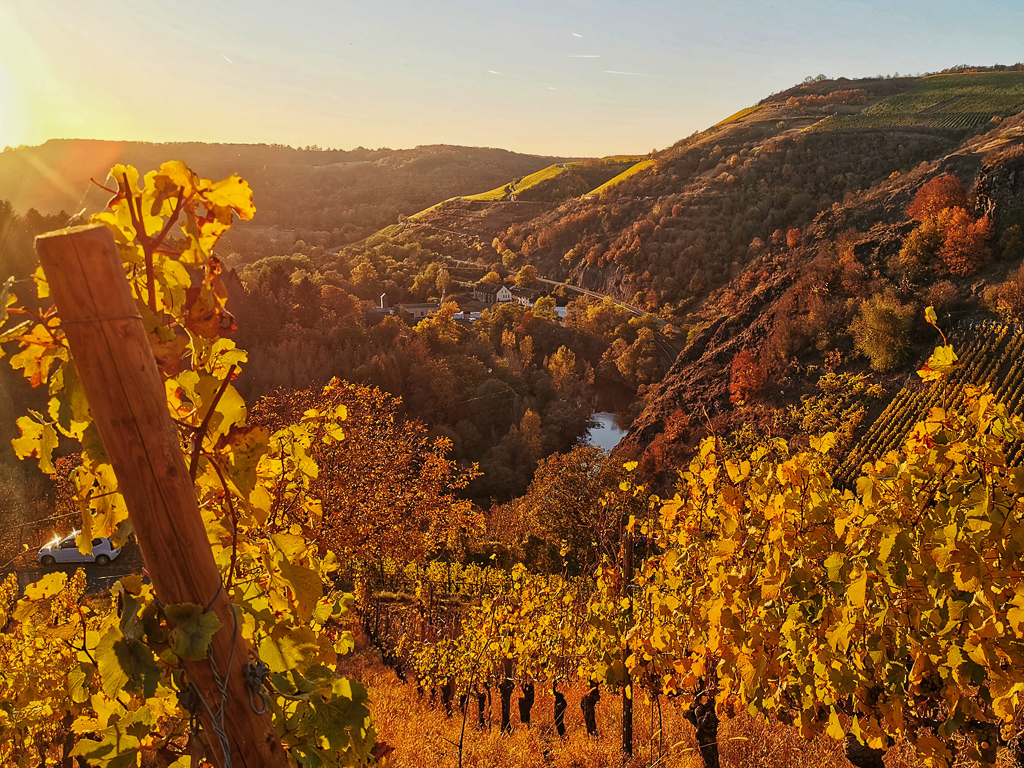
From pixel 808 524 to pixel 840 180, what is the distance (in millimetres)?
67345

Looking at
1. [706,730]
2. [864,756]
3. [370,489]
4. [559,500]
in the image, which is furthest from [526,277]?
[864,756]

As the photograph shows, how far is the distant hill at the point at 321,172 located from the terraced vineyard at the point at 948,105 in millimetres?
66889

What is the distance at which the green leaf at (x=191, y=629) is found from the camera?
3.50 feet

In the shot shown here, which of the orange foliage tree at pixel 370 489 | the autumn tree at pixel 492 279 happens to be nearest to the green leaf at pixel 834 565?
the orange foliage tree at pixel 370 489

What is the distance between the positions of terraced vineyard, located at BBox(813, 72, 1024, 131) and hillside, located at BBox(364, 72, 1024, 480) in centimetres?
34

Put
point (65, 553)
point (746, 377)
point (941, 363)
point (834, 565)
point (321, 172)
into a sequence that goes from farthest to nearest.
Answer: point (321, 172) → point (746, 377) → point (65, 553) → point (941, 363) → point (834, 565)

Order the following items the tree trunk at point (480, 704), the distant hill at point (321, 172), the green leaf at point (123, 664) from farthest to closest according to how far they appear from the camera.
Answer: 1. the distant hill at point (321, 172)
2. the tree trunk at point (480, 704)
3. the green leaf at point (123, 664)

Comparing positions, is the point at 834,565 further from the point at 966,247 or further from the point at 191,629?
the point at 966,247

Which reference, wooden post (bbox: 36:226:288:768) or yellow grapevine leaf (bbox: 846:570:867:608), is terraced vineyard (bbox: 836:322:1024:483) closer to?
yellow grapevine leaf (bbox: 846:570:867:608)

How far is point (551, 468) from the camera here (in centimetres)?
1745

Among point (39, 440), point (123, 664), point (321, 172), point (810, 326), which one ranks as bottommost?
point (810, 326)

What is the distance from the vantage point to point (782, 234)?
54.7 meters

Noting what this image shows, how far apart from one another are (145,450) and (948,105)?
92307 mm

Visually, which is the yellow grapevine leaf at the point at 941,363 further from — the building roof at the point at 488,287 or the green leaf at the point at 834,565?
the building roof at the point at 488,287
